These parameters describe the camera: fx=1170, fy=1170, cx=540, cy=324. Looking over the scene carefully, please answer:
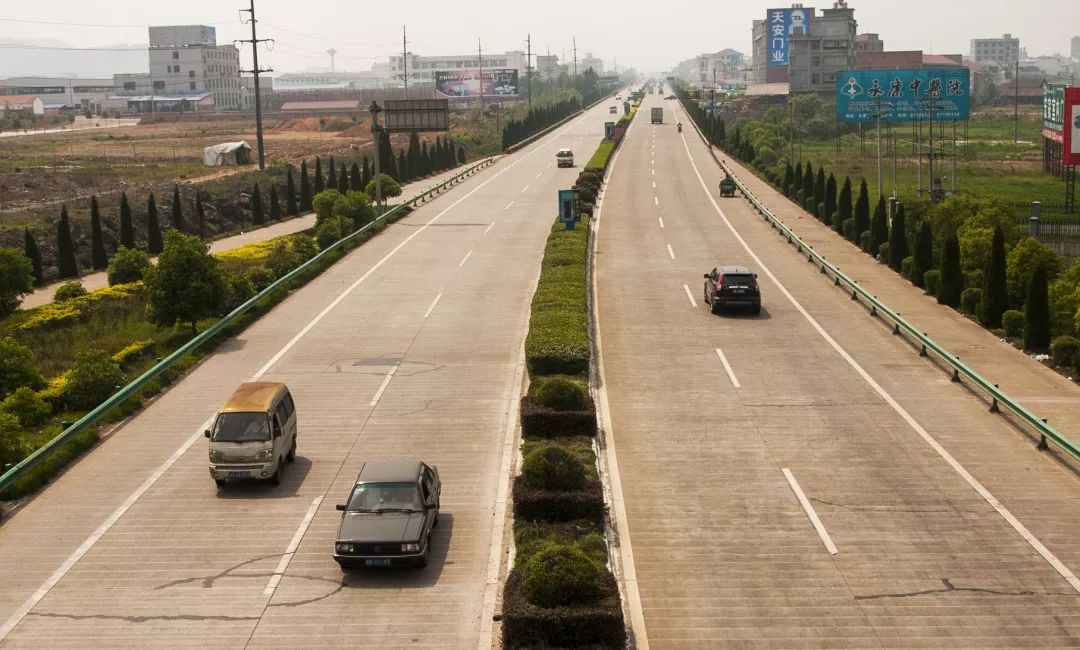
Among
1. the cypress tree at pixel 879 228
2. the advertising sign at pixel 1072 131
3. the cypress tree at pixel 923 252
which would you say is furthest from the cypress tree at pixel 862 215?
the advertising sign at pixel 1072 131

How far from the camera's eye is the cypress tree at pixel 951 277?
133 ft

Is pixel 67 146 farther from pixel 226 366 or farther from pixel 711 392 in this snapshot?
pixel 711 392

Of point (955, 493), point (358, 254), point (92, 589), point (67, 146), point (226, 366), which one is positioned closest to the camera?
point (92, 589)

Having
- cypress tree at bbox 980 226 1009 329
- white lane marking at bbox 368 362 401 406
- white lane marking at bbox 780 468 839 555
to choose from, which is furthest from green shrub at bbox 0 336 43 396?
cypress tree at bbox 980 226 1009 329

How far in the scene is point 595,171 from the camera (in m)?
81.4

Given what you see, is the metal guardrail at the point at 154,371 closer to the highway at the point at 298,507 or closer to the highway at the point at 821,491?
the highway at the point at 298,507

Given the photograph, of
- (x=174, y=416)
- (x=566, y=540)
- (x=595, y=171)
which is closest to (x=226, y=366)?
(x=174, y=416)

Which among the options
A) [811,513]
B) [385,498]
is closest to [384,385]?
[385,498]

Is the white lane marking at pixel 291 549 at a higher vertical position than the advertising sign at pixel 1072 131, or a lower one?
lower

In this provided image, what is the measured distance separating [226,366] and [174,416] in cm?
460

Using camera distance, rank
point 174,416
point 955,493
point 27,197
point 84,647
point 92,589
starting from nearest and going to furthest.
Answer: point 84,647
point 92,589
point 955,493
point 174,416
point 27,197

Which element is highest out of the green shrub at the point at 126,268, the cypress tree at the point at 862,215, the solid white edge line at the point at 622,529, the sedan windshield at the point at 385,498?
the cypress tree at the point at 862,215

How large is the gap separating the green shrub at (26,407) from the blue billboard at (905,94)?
58358 mm

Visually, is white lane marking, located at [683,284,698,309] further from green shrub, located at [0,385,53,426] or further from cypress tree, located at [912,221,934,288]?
green shrub, located at [0,385,53,426]
